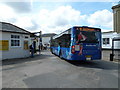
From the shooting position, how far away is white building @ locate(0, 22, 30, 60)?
12.4 meters

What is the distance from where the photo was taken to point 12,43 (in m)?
13.4

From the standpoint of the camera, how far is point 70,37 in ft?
29.6

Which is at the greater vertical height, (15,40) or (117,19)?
(117,19)

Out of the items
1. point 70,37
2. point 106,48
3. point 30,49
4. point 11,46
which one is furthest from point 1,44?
point 106,48

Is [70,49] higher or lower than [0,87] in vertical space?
higher

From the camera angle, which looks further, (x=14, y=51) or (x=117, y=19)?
(x=117, y=19)

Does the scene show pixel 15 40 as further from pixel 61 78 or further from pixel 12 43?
pixel 61 78

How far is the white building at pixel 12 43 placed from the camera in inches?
489

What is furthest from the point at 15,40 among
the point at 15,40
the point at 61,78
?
the point at 61,78

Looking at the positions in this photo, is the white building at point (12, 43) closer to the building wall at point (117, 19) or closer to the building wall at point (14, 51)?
the building wall at point (14, 51)

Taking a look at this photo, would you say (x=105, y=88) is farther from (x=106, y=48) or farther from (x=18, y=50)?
(x=106, y=48)

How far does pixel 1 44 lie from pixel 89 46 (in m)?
9.64

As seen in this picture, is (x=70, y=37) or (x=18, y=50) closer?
(x=70, y=37)

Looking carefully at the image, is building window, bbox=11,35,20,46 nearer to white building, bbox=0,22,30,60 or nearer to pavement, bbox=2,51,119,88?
white building, bbox=0,22,30,60
